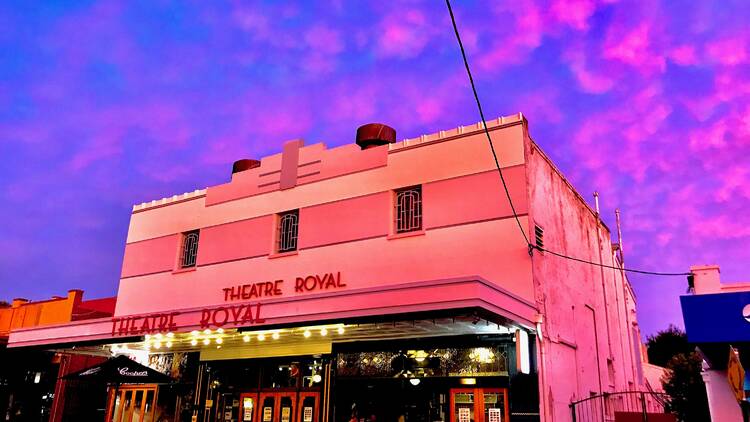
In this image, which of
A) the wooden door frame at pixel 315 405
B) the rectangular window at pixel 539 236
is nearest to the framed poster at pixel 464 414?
the wooden door frame at pixel 315 405

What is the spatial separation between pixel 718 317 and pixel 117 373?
1429 centimetres

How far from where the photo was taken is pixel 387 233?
1683cm

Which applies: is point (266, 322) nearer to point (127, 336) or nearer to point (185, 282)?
point (127, 336)

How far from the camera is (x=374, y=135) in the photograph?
18.7 meters

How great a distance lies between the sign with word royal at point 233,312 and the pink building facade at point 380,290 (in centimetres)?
5

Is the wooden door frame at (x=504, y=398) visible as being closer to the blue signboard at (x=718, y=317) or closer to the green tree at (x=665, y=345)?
the blue signboard at (x=718, y=317)

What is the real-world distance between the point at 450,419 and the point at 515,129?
7.56m

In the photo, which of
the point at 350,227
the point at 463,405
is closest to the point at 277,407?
the point at 350,227

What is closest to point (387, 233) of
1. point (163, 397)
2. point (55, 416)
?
point (163, 397)

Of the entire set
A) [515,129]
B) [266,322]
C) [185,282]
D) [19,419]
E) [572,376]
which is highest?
[515,129]

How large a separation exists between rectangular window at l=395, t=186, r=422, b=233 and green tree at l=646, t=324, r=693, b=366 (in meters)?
37.4

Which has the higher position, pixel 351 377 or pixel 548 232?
pixel 548 232

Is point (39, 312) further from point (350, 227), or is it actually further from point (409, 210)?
point (409, 210)

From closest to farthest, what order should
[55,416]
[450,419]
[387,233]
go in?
1. [450,419]
2. [387,233]
3. [55,416]
